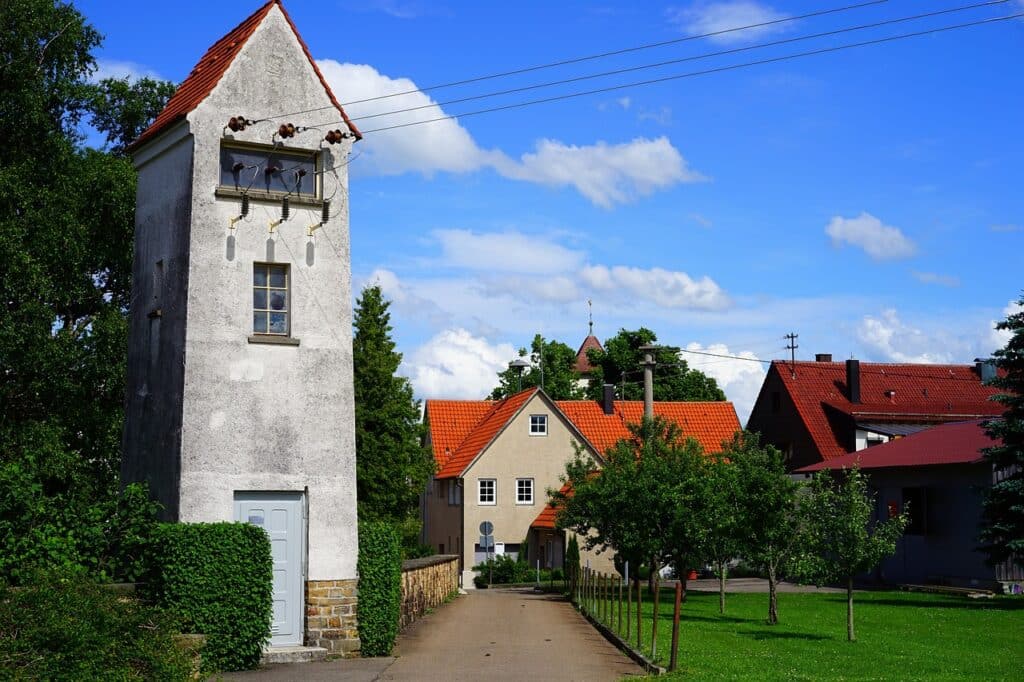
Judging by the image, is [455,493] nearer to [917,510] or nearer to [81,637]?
[917,510]

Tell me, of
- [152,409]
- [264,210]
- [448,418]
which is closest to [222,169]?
[264,210]

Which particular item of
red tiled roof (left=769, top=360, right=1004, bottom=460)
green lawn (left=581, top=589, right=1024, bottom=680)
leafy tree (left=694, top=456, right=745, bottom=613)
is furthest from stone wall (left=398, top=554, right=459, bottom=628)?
red tiled roof (left=769, top=360, right=1004, bottom=460)

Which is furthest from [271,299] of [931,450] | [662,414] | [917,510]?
[662,414]

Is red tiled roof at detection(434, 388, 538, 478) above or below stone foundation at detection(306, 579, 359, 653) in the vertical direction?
above

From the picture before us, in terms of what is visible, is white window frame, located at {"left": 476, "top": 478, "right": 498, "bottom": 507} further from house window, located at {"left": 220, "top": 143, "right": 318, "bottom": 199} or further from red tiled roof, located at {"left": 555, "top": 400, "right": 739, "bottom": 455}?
house window, located at {"left": 220, "top": 143, "right": 318, "bottom": 199}

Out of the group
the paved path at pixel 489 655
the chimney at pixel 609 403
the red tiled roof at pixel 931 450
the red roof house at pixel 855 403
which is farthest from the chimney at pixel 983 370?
the paved path at pixel 489 655

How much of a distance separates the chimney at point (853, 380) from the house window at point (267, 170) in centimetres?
4487

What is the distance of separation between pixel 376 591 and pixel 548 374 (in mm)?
60961

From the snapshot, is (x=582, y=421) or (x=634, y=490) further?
(x=582, y=421)

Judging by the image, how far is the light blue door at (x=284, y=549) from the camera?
19.6m

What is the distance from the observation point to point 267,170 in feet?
66.5

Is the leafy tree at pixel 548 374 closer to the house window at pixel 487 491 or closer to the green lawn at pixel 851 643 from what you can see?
the house window at pixel 487 491

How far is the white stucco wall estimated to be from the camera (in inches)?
759

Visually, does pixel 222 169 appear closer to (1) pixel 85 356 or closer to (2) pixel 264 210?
(2) pixel 264 210
